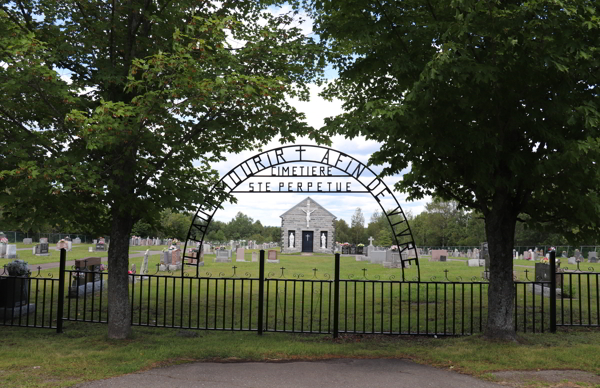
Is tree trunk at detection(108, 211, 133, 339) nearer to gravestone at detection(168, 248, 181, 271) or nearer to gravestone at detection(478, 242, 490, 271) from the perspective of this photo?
gravestone at detection(478, 242, 490, 271)

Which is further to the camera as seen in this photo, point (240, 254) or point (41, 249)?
point (240, 254)

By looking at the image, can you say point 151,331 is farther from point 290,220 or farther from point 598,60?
point 290,220

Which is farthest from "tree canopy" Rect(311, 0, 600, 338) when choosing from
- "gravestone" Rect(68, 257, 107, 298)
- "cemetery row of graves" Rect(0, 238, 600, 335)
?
"gravestone" Rect(68, 257, 107, 298)

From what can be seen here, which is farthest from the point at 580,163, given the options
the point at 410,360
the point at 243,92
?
the point at 243,92

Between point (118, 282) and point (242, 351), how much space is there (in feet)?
9.21

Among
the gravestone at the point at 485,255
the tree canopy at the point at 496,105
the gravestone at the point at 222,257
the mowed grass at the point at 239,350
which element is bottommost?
the gravestone at the point at 222,257

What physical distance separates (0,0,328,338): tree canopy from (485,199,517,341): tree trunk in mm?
3507

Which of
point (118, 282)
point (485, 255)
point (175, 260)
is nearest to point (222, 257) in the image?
point (175, 260)

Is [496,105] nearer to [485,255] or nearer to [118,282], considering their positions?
[118,282]

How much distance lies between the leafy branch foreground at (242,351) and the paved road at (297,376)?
0.94ft

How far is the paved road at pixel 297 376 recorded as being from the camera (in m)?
5.02

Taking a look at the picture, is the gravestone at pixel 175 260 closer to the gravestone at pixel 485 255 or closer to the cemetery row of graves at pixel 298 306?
the cemetery row of graves at pixel 298 306

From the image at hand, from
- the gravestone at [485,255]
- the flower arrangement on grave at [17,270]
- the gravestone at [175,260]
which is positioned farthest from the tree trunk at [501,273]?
the gravestone at [175,260]

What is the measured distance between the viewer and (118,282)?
303 inches
